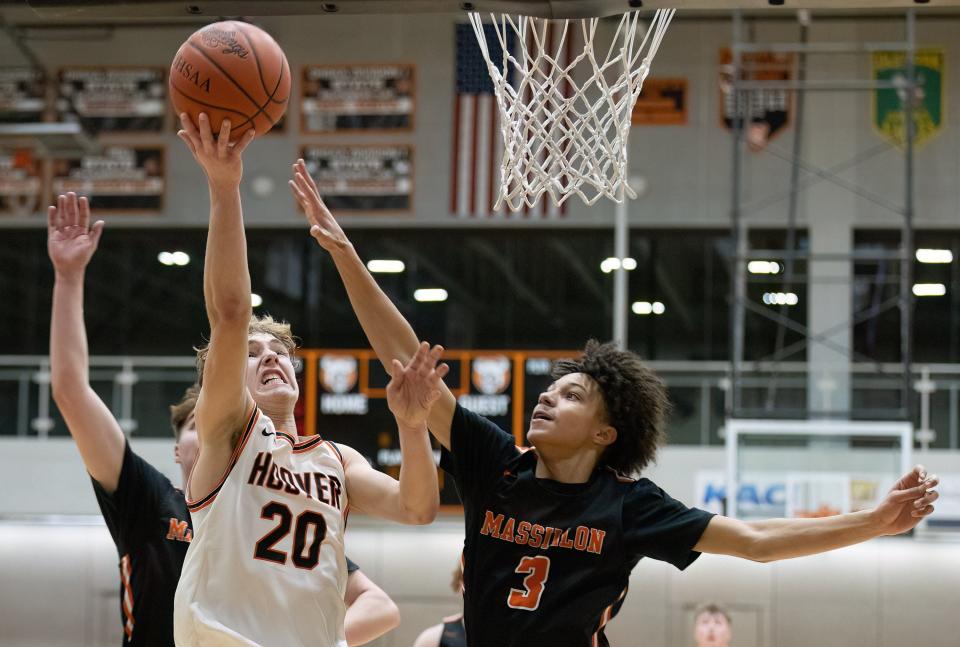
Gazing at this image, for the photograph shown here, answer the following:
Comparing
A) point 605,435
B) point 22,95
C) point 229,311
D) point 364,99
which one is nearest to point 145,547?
point 229,311

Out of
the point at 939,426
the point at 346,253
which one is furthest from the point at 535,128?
the point at 939,426

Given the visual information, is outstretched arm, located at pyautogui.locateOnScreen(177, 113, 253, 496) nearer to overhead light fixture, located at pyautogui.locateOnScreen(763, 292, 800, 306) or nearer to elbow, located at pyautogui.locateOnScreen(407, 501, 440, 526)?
elbow, located at pyautogui.locateOnScreen(407, 501, 440, 526)

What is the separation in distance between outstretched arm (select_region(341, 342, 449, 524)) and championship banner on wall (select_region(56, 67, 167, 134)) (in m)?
11.0

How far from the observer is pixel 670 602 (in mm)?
10078

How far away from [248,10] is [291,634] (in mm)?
1712

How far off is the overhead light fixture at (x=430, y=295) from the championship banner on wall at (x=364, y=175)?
36.4 inches

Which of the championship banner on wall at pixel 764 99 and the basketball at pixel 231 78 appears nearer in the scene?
the basketball at pixel 231 78

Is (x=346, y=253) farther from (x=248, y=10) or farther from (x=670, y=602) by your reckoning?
(x=670, y=602)

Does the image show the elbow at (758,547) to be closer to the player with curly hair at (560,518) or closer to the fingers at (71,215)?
the player with curly hair at (560,518)

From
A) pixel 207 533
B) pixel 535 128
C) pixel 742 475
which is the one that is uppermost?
pixel 535 128

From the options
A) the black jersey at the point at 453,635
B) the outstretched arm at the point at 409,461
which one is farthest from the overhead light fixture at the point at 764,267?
Answer: the outstretched arm at the point at 409,461

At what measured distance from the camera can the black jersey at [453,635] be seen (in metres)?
6.14

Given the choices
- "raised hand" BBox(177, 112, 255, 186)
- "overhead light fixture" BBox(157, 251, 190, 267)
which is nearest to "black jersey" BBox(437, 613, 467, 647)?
"raised hand" BBox(177, 112, 255, 186)

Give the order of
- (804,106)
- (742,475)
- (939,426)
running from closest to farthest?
(742,475)
(939,426)
(804,106)
